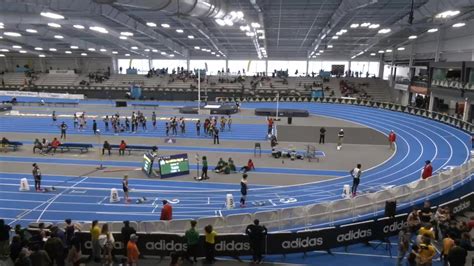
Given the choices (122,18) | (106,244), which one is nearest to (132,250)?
(106,244)

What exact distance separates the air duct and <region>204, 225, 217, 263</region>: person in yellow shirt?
9989mm

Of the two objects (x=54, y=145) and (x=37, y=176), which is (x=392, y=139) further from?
(x=54, y=145)

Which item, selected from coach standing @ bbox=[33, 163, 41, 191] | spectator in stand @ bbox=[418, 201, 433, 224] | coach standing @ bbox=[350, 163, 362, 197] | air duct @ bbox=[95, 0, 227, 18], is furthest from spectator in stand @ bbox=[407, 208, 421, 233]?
coach standing @ bbox=[33, 163, 41, 191]

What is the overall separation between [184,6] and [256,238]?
12432 mm

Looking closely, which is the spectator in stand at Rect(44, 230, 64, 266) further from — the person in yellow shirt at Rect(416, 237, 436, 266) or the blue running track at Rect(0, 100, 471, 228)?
the person in yellow shirt at Rect(416, 237, 436, 266)

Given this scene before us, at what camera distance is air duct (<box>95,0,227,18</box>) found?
49.9ft

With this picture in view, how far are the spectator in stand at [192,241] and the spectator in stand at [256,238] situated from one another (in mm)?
1419

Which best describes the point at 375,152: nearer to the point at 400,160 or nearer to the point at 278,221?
the point at 400,160

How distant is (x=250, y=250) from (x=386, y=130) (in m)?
27.2

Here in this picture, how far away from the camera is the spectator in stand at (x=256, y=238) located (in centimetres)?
979

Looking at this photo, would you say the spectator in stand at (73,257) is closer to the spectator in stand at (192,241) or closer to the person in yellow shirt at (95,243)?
the person in yellow shirt at (95,243)

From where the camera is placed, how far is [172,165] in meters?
19.6

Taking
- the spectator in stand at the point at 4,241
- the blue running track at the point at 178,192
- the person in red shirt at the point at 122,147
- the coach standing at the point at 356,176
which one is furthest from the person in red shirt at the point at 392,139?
the spectator in stand at the point at 4,241

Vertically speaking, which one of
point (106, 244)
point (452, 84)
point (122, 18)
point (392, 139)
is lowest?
point (106, 244)
